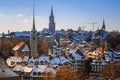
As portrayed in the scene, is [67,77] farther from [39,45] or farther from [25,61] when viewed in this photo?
[39,45]

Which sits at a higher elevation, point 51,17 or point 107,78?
point 51,17

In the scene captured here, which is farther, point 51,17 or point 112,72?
point 51,17

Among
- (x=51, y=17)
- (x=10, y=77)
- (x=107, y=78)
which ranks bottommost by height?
(x=107, y=78)

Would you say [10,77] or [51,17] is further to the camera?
[51,17]

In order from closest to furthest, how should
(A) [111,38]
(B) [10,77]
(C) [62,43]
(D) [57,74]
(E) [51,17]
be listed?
1. (B) [10,77]
2. (D) [57,74]
3. (A) [111,38]
4. (C) [62,43]
5. (E) [51,17]

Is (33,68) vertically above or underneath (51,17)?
underneath

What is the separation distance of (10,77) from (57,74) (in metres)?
19.9

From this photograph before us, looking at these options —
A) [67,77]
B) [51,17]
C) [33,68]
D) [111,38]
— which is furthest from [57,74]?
[51,17]

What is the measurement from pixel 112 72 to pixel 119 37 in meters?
50.3

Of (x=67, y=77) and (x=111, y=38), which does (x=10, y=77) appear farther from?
(x=111, y=38)

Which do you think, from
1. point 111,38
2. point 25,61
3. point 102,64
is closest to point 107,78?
point 102,64

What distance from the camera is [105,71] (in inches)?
1836

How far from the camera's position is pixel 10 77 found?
19.4m

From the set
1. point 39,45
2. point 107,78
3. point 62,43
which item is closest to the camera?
point 107,78
